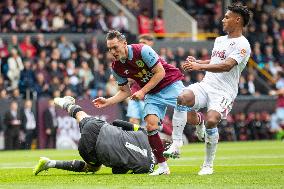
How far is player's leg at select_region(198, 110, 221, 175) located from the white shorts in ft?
0.37

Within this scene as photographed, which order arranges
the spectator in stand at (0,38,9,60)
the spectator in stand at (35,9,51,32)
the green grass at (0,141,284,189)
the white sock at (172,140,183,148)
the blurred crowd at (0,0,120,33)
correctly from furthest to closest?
the spectator in stand at (35,9,51,32)
the blurred crowd at (0,0,120,33)
the spectator in stand at (0,38,9,60)
the white sock at (172,140,183,148)
the green grass at (0,141,284,189)

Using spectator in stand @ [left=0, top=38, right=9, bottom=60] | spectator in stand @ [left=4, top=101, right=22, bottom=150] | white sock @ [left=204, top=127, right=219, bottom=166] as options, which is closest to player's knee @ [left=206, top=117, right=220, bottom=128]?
white sock @ [left=204, top=127, right=219, bottom=166]

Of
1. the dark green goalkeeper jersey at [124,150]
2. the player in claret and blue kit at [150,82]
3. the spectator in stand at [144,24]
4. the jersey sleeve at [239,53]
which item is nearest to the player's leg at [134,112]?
the player in claret and blue kit at [150,82]

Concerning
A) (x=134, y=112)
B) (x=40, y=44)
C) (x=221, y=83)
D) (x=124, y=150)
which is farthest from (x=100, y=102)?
(x=40, y=44)

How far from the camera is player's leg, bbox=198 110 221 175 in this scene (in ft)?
41.2

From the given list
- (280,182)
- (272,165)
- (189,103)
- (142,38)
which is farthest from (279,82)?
(280,182)

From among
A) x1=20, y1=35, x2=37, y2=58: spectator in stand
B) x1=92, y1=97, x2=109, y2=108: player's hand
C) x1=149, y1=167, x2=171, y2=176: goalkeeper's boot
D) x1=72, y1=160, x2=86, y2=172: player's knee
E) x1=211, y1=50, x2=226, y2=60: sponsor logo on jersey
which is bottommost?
x1=149, y1=167, x2=171, y2=176: goalkeeper's boot

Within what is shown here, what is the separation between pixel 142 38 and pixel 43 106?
29.9 feet

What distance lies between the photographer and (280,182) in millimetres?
10711

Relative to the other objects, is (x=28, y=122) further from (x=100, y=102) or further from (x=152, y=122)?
(x=152, y=122)

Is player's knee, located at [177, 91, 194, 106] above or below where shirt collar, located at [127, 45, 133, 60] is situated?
below

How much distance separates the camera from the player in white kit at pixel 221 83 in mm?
12625

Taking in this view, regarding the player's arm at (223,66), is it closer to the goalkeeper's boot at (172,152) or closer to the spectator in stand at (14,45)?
the goalkeeper's boot at (172,152)

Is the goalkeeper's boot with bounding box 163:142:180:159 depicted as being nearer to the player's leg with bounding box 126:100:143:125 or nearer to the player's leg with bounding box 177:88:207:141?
the player's leg with bounding box 177:88:207:141
